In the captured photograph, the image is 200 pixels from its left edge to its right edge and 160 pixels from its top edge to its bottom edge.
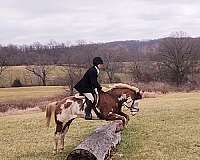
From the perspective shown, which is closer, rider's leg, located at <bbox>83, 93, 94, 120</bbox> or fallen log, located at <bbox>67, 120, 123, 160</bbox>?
fallen log, located at <bbox>67, 120, 123, 160</bbox>

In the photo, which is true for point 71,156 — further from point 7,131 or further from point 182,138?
point 7,131

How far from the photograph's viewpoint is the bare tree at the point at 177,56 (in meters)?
74.1

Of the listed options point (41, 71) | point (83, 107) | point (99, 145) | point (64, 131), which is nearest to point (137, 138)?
point (64, 131)

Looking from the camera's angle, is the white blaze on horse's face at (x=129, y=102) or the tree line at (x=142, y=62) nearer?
the white blaze on horse's face at (x=129, y=102)

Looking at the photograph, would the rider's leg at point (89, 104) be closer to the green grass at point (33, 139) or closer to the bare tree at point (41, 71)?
the green grass at point (33, 139)

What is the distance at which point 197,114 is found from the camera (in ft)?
69.5

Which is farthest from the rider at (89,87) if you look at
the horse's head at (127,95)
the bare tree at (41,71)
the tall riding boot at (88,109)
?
the bare tree at (41,71)

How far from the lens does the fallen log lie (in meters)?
9.98

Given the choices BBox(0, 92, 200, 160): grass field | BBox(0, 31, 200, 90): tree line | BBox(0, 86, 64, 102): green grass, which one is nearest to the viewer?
BBox(0, 92, 200, 160): grass field

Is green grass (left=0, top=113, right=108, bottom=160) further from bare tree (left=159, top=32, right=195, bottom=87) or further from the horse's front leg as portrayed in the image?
bare tree (left=159, top=32, right=195, bottom=87)

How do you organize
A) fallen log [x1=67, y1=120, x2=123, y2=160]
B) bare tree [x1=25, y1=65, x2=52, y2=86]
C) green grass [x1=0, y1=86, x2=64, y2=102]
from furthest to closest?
bare tree [x1=25, y1=65, x2=52, y2=86], green grass [x1=0, y1=86, x2=64, y2=102], fallen log [x1=67, y1=120, x2=123, y2=160]

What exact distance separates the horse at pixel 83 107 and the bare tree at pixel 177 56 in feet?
197

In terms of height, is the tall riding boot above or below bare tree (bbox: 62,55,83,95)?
above

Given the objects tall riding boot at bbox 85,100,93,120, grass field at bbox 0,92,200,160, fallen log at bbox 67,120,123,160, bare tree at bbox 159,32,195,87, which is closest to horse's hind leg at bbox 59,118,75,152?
grass field at bbox 0,92,200,160
